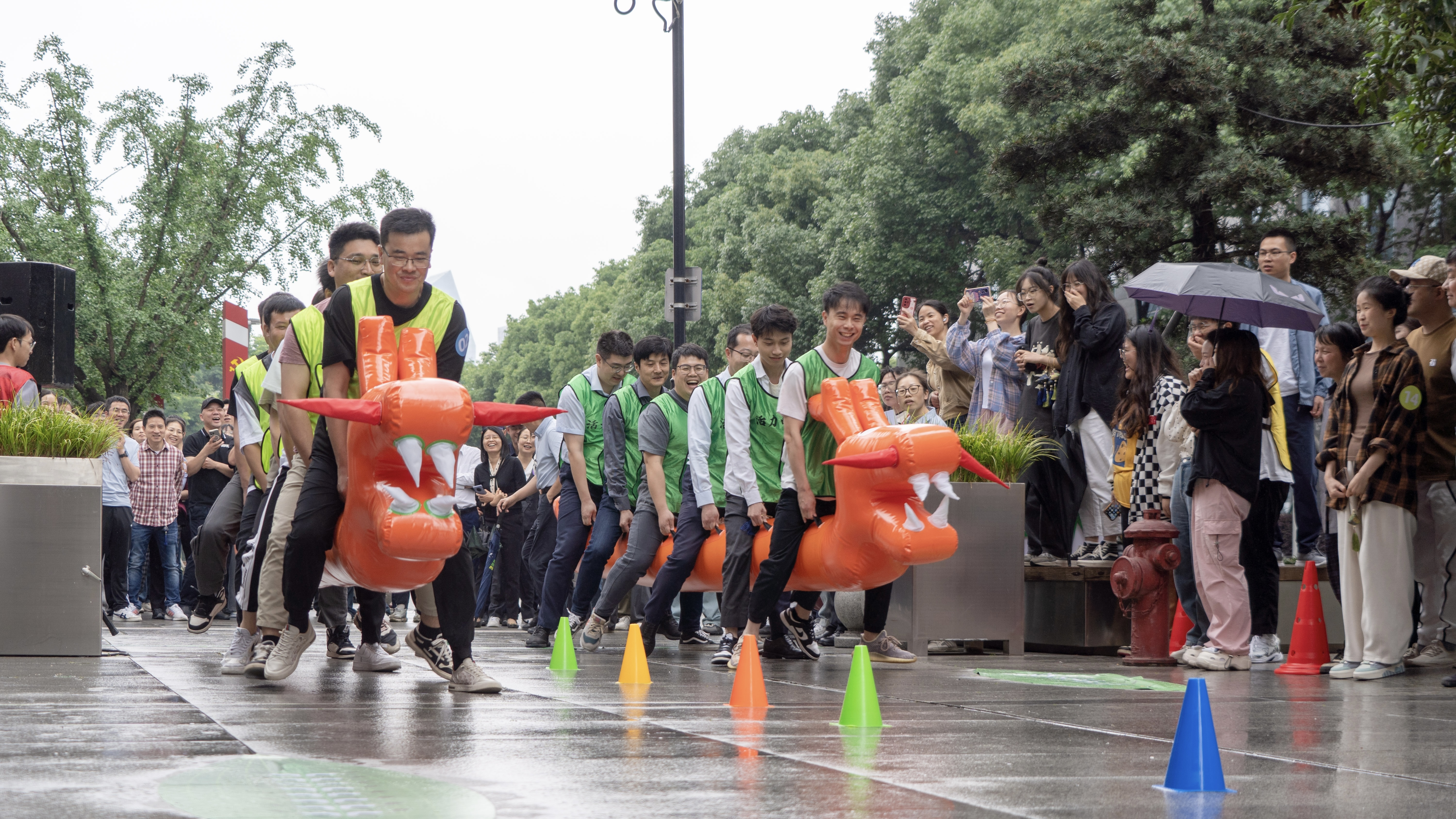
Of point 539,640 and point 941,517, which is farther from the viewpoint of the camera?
point 539,640

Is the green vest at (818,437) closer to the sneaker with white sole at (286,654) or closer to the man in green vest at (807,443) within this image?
the man in green vest at (807,443)

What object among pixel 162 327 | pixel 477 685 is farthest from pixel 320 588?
pixel 162 327

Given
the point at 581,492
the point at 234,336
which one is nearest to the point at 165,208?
the point at 234,336

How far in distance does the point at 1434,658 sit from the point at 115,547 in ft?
35.8

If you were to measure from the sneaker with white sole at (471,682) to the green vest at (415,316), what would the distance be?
4.11 ft

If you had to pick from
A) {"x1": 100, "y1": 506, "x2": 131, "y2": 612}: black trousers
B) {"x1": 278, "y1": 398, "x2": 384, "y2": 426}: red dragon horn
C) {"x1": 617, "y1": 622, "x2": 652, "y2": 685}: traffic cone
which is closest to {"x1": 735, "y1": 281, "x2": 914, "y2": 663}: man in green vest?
{"x1": 617, "y1": 622, "x2": 652, "y2": 685}: traffic cone

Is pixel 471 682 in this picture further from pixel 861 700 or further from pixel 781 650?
pixel 781 650

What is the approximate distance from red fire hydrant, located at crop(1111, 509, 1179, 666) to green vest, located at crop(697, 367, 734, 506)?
2.47 m

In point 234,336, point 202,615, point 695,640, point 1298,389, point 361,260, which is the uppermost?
point 234,336

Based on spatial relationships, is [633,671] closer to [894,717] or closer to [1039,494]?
[894,717]

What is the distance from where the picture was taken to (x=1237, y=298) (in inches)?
357

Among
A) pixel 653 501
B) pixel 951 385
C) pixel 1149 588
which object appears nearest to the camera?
pixel 1149 588

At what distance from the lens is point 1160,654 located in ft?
29.7

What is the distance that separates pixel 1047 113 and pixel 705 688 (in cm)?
2571
